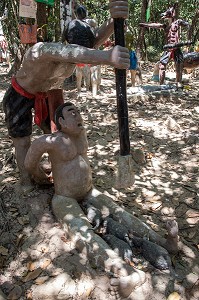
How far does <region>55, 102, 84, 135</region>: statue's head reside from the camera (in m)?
2.81

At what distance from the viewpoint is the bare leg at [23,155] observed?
312 cm

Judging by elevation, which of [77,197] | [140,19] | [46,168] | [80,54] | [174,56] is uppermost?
[140,19]

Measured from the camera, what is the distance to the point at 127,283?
2.30 meters

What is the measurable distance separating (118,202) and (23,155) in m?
1.18

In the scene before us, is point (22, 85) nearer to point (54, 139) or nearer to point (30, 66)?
point (30, 66)

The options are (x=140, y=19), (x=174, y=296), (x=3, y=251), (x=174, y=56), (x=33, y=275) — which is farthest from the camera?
(x=140, y=19)

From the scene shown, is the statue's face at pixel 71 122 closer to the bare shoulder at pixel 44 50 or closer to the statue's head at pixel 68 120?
the statue's head at pixel 68 120

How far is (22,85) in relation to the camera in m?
2.92

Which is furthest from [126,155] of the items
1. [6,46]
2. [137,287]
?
[6,46]

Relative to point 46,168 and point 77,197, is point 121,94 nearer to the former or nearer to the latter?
point 77,197

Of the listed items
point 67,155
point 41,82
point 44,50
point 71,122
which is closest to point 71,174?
point 67,155

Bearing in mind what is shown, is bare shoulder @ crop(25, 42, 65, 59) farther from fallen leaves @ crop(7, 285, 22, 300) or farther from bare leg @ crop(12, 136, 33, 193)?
fallen leaves @ crop(7, 285, 22, 300)

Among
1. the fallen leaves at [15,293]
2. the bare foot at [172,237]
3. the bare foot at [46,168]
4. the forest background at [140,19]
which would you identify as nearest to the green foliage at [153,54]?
the forest background at [140,19]

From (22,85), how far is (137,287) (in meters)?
1.94
